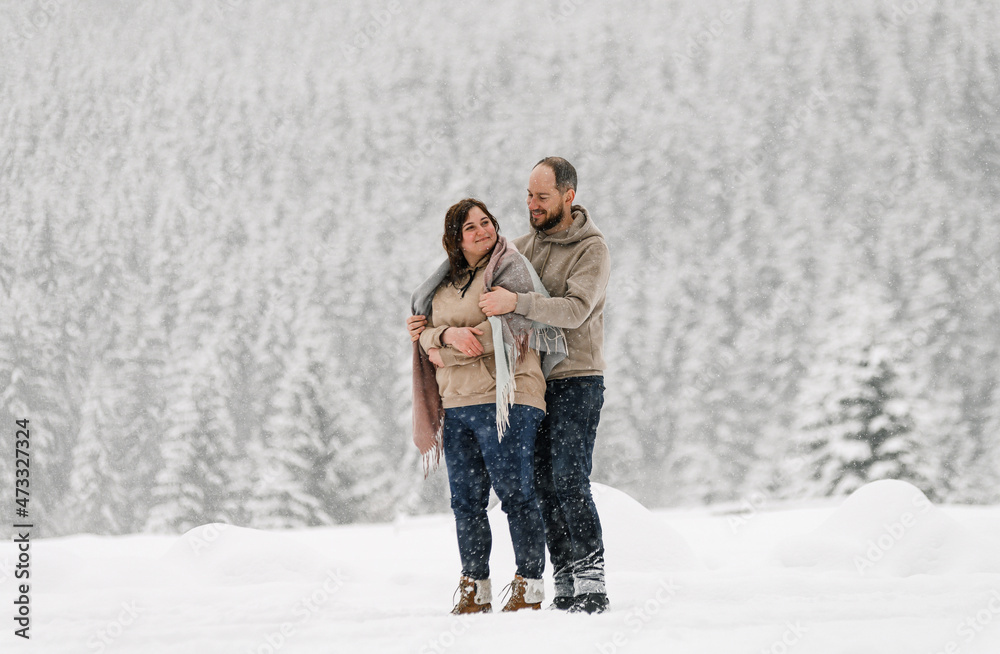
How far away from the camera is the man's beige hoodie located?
3129 millimetres

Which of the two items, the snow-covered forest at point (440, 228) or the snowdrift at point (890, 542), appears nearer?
the snowdrift at point (890, 542)

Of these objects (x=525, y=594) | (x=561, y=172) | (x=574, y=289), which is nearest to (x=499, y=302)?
(x=574, y=289)

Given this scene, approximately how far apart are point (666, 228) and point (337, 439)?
28.7 metres

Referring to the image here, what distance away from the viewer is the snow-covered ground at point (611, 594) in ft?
8.27

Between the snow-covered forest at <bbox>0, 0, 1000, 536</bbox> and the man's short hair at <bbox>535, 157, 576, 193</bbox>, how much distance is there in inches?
562

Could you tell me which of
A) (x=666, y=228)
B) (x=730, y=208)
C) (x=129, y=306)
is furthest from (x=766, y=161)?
(x=129, y=306)

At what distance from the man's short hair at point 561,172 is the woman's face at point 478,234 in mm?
321

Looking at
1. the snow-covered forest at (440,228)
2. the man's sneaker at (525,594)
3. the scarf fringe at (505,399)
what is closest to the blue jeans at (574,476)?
the man's sneaker at (525,594)

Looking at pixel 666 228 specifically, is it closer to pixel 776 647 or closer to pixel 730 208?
pixel 730 208

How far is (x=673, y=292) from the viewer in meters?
38.2

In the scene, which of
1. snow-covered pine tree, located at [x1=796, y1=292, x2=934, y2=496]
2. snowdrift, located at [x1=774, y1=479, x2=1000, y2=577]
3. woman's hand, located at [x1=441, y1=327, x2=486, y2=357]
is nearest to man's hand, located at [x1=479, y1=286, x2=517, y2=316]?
woman's hand, located at [x1=441, y1=327, x2=486, y2=357]

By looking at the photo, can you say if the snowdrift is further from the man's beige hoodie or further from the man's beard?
the man's beard

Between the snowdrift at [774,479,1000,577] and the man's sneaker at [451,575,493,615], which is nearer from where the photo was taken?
the man's sneaker at [451,575,493,615]

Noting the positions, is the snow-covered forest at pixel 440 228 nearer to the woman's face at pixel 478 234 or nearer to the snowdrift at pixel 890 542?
the snowdrift at pixel 890 542
